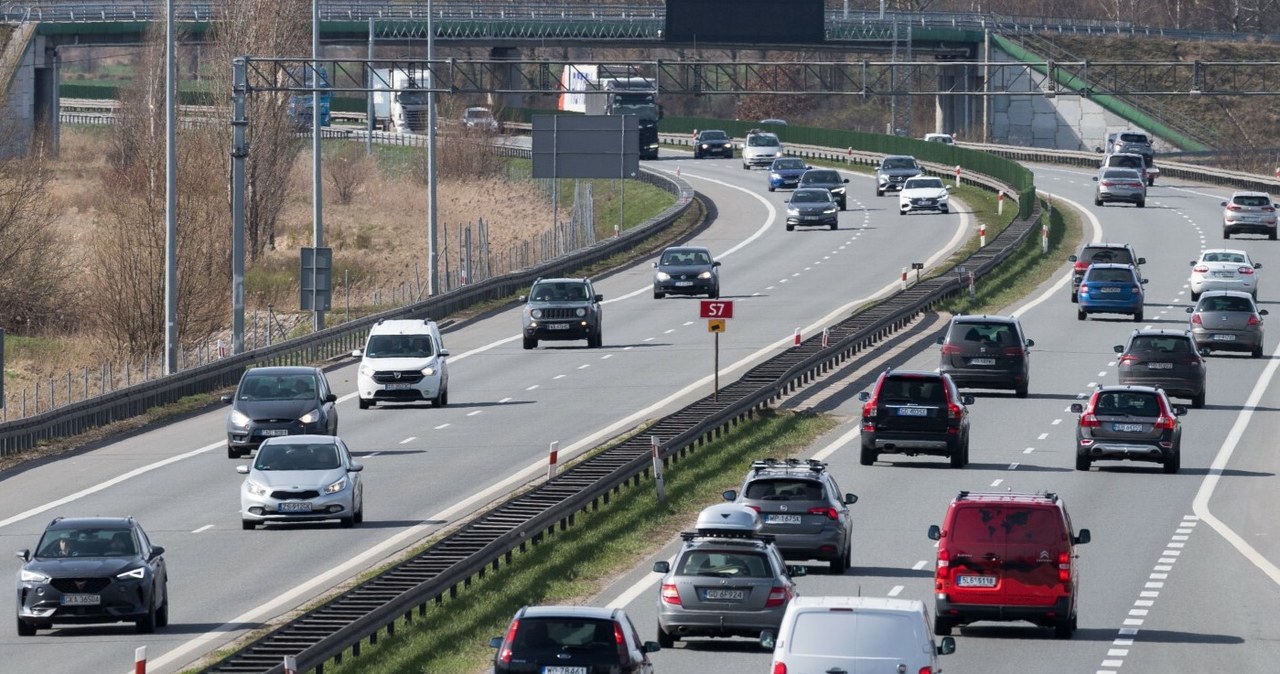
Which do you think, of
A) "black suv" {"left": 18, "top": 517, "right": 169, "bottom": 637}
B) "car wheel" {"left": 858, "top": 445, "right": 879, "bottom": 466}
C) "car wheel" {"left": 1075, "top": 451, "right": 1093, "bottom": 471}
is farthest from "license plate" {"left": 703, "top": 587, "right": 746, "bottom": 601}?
"car wheel" {"left": 1075, "top": 451, "right": 1093, "bottom": 471}

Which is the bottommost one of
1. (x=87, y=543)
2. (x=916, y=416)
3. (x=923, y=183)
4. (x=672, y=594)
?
(x=672, y=594)

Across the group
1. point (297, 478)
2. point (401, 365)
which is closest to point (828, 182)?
point (401, 365)

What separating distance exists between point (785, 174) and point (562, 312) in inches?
1844

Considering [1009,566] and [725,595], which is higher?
[1009,566]

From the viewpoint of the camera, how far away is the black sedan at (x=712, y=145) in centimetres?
12475

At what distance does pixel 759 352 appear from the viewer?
5425cm

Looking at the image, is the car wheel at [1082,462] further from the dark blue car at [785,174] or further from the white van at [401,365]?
the dark blue car at [785,174]

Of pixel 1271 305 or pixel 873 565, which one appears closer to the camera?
pixel 873 565

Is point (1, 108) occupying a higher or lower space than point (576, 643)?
higher

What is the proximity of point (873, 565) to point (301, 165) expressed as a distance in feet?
311

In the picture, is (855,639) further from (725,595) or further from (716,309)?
(716,309)

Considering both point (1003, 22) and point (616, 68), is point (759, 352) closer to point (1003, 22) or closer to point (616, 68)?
point (1003, 22)

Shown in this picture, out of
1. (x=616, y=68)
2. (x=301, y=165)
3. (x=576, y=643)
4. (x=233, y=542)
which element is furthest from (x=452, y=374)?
(x=616, y=68)

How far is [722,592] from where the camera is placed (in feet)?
78.1
